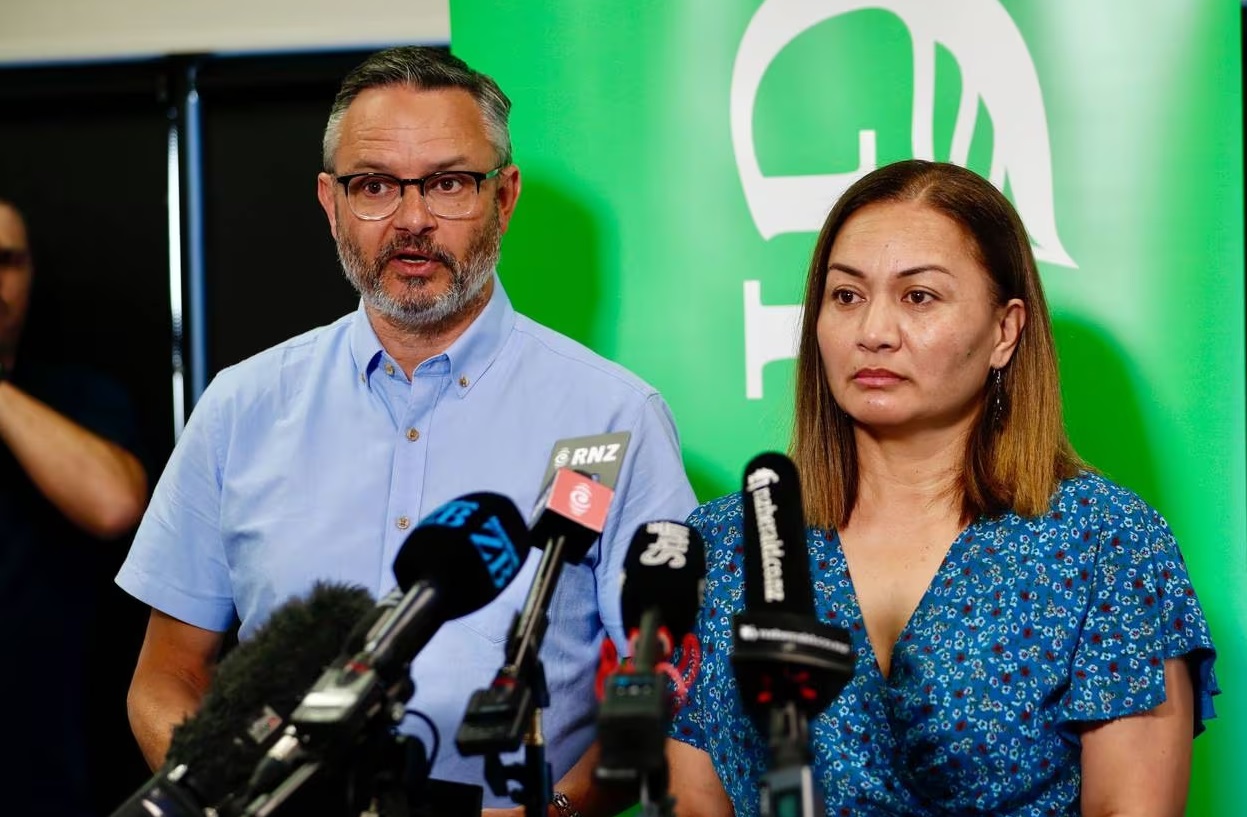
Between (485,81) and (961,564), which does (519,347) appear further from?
(961,564)

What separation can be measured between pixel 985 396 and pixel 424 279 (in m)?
0.98

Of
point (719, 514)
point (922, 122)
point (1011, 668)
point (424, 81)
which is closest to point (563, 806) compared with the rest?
point (719, 514)

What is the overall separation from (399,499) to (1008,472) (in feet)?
3.39

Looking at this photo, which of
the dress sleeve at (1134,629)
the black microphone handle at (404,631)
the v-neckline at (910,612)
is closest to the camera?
the black microphone handle at (404,631)

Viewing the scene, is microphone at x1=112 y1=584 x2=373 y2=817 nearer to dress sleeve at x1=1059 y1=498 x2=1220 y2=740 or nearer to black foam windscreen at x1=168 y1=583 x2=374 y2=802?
black foam windscreen at x1=168 y1=583 x2=374 y2=802

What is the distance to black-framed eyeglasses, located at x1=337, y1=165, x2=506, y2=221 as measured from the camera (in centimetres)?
263

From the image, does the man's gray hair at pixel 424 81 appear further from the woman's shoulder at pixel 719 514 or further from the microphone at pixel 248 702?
the microphone at pixel 248 702

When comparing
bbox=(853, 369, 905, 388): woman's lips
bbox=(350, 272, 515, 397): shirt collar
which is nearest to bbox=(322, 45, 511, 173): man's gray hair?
bbox=(350, 272, 515, 397): shirt collar

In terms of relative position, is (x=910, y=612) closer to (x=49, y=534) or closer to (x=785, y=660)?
(x=785, y=660)

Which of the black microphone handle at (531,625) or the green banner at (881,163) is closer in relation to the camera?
the black microphone handle at (531,625)

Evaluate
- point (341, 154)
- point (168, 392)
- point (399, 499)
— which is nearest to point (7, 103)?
point (168, 392)

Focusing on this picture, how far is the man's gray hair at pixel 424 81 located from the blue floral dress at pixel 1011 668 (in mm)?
1076

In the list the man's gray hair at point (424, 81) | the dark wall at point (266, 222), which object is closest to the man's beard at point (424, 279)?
the man's gray hair at point (424, 81)

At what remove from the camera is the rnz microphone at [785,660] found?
4.15 ft
